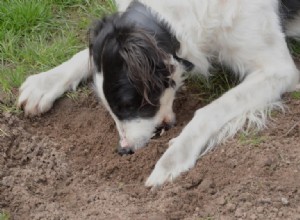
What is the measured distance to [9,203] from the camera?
3826 millimetres

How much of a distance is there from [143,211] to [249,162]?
729 millimetres

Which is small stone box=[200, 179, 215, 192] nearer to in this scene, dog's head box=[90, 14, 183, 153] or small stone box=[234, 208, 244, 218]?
small stone box=[234, 208, 244, 218]

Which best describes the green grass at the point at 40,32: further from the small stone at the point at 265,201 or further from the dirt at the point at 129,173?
the small stone at the point at 265,201

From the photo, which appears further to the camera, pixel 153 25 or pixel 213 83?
pixel 213 83

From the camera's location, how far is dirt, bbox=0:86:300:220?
3564 mm

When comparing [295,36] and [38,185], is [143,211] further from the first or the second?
[295,36]

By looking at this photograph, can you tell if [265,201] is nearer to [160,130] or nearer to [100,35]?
[160,130]

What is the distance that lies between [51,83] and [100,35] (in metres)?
0.82

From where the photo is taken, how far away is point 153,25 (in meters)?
4.25

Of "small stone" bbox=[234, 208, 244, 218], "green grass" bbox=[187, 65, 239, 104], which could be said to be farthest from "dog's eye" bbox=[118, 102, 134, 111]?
"small stone" bbox=[234, 208, 244, 218]

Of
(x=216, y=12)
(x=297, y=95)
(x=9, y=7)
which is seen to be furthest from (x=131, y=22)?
(x=9, y=7)

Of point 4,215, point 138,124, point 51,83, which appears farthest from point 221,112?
point 4,215

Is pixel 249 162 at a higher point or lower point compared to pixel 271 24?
lower

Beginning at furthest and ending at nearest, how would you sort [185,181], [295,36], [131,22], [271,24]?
[295,36]
[271,24]
[131,22]
[185,181]
